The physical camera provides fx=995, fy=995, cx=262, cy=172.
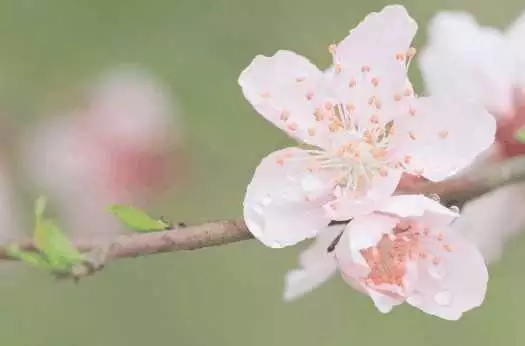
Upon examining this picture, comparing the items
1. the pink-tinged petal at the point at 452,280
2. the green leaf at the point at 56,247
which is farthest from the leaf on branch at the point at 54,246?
the pink-tinged petal at the point at 452,280

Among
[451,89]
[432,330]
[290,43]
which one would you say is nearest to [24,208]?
[290,43]

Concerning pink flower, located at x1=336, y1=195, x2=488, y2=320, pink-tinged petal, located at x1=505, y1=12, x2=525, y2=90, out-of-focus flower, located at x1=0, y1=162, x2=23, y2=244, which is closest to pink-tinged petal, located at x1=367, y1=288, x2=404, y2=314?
pink flower, located at x1=336, y1=195, x2=488, y2=320

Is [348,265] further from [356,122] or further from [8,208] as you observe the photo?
[8,208]

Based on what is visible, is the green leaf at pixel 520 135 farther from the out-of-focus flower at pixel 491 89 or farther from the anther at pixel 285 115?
the anther at pixel 285 115

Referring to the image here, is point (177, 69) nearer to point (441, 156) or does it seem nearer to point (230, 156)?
point (230, 156)

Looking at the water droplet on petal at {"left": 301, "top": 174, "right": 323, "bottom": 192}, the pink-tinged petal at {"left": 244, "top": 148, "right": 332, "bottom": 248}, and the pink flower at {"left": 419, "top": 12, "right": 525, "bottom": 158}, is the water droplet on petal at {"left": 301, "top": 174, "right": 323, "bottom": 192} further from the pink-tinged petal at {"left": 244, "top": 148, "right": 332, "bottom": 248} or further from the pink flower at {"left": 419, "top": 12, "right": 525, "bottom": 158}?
the pink flower at {"left": 419, "top": 12, "right": 525, "bottom": 158}

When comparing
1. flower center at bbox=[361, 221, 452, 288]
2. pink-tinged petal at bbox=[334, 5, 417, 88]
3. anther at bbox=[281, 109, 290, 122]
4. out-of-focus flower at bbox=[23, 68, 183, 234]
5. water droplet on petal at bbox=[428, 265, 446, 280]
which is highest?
Answer: pink-tinged petal at bbox=[334, 5, 417, 88]

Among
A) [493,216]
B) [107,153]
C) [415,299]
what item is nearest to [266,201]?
[415,299]
